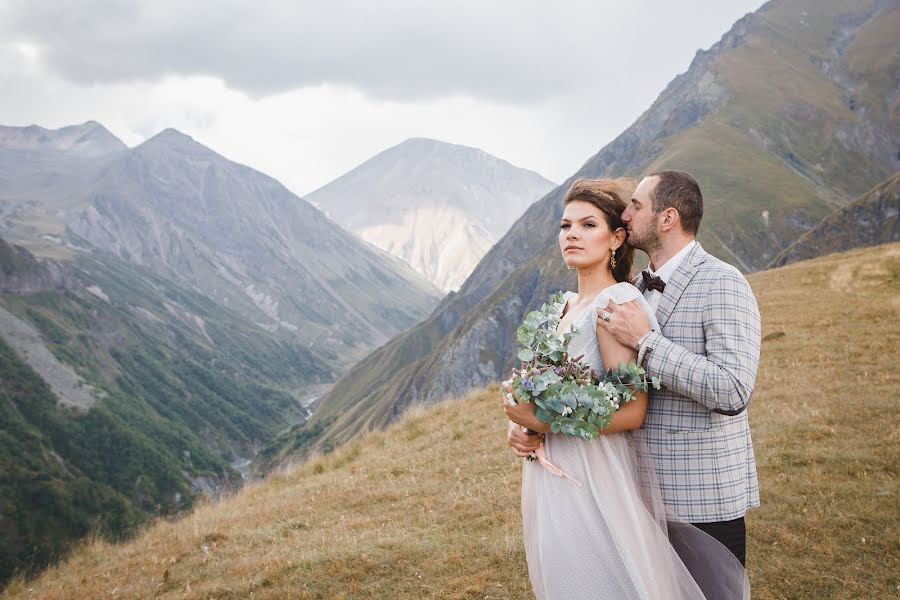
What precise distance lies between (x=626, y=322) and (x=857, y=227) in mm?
94756

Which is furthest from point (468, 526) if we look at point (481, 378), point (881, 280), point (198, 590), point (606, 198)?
point (481, 378)

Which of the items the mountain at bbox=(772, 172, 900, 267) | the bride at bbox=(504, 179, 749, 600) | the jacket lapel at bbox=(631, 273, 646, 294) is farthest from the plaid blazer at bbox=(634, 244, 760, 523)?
the mountain at bbox=(772, 172, 900, 267)

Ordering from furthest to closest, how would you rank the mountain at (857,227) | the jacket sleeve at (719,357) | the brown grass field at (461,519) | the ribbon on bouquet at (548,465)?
the mountain at (857,227)
the brown grass field at (461,519)
the ribbon on bouquet at (548,465)
the jacket sleeve at (719,357)

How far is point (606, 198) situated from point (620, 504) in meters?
2.25

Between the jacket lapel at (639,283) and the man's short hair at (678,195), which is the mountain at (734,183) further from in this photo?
the man's short hair at (678,195)

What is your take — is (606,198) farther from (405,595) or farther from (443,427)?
(443,427)

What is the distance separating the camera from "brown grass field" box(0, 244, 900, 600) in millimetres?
7809

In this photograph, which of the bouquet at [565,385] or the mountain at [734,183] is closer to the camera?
the bouquet at [565,385]

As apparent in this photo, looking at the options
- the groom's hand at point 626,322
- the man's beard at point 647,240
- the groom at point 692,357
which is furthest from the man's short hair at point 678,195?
the groom's hand at point 626,322

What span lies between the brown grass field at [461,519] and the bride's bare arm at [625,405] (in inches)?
157

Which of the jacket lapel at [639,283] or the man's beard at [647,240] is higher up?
the man's beard at [647,240]

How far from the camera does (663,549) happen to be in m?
4.46

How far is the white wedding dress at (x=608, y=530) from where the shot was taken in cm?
439

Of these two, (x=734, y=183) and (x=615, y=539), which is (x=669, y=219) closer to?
(x=615, y=539)
